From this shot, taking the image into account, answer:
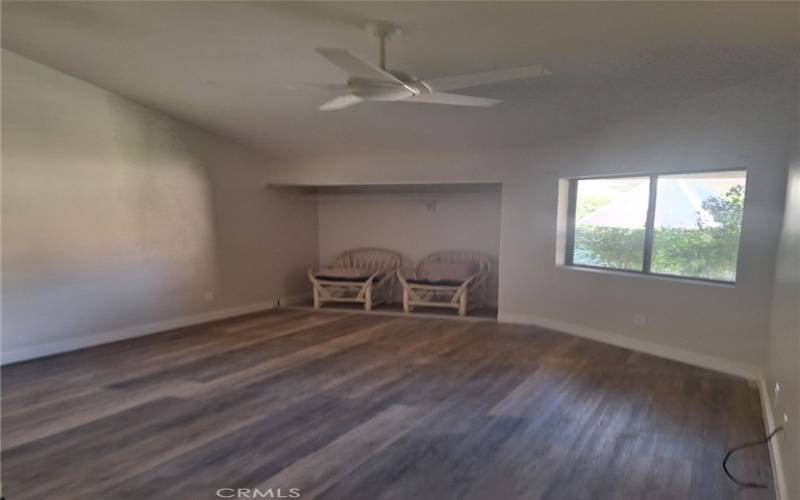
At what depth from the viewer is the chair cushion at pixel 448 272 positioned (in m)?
6.16

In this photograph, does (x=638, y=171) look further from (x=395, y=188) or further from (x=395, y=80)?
(x=395, y=188)

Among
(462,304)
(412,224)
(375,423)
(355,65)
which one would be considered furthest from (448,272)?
(355,65)

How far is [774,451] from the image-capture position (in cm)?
256

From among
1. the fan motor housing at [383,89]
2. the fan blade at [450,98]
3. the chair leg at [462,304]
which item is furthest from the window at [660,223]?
the fan motor housing at [383,89]

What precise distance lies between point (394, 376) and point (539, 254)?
2.59 metres

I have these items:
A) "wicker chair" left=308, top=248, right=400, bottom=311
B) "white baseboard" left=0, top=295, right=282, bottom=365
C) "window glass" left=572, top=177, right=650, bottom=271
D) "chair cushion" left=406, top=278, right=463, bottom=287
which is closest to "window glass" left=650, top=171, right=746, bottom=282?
"window glass" left=572, top=177, right=650, bottom=271

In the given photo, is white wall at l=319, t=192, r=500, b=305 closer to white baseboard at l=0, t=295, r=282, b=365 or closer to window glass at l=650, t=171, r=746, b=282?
white baseboard at l=0, t=295, r=282, b=365

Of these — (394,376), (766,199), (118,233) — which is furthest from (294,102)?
(766,199)

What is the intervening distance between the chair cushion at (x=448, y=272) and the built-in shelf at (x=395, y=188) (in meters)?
1.10

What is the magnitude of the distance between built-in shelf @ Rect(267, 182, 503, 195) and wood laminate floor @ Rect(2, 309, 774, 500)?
2342 millimetres

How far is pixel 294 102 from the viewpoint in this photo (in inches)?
176

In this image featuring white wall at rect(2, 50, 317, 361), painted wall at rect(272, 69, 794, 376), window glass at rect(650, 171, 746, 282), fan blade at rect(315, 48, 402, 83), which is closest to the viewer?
fan blade at rect(315, 48, 402, 83)

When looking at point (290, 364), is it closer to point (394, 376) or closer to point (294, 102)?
point (394, 376)

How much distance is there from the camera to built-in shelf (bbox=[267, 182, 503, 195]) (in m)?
6.13
